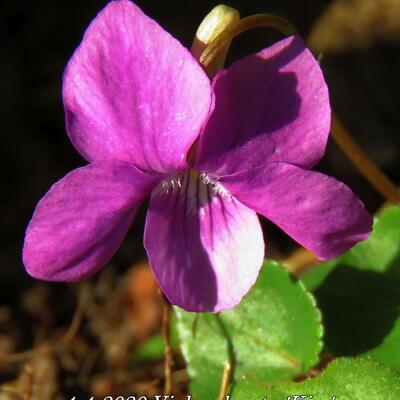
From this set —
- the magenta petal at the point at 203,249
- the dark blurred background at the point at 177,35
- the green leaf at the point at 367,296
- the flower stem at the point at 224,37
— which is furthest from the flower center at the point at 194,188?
the dark blurred background at the point at 177,35

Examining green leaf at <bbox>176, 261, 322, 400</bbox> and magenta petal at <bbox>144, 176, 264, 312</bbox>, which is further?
green leaf at <bbox>176, 261, 322, 400</bbox>

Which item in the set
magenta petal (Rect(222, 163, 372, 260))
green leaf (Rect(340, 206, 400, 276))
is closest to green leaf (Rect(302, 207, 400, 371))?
green leaf (Rect(340, 206, 400, 276))

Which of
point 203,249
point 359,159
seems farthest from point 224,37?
point 359,159

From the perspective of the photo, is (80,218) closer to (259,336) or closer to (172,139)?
(172,139)

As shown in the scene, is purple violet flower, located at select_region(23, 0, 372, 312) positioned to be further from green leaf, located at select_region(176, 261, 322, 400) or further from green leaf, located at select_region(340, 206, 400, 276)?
green leaf, located at select_region(340, 206, 400, 276)

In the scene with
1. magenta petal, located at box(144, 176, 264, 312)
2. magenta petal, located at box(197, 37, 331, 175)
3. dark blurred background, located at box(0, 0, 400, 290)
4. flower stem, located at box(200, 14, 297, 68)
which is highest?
flower stem, located at box(200, 14, 297, 68)

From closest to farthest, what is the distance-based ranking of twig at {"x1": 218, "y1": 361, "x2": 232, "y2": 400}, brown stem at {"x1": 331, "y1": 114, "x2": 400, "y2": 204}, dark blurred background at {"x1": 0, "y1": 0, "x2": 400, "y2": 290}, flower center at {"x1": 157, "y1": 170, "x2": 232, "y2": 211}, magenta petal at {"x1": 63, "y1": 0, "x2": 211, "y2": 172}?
magenta petal at {"x1": 63, "y1": 0, "x2": 211, "y2": 172} → flower center at {"x1": 157, "y1": 170, "x2": 232, "y2": 211} → twig at {"x1": 218, "y1": 361, "x2": 232, "y2": 400} → brown stem at {"x1": 331, "y1": 114, "x2": 400, "y2": 204} → dark blurred background at {"x1": 0, "y1": 0, "x2": 400, "y2": 290}

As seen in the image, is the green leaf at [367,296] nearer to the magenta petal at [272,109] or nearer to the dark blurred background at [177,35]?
the magenta petal at [272,109]
